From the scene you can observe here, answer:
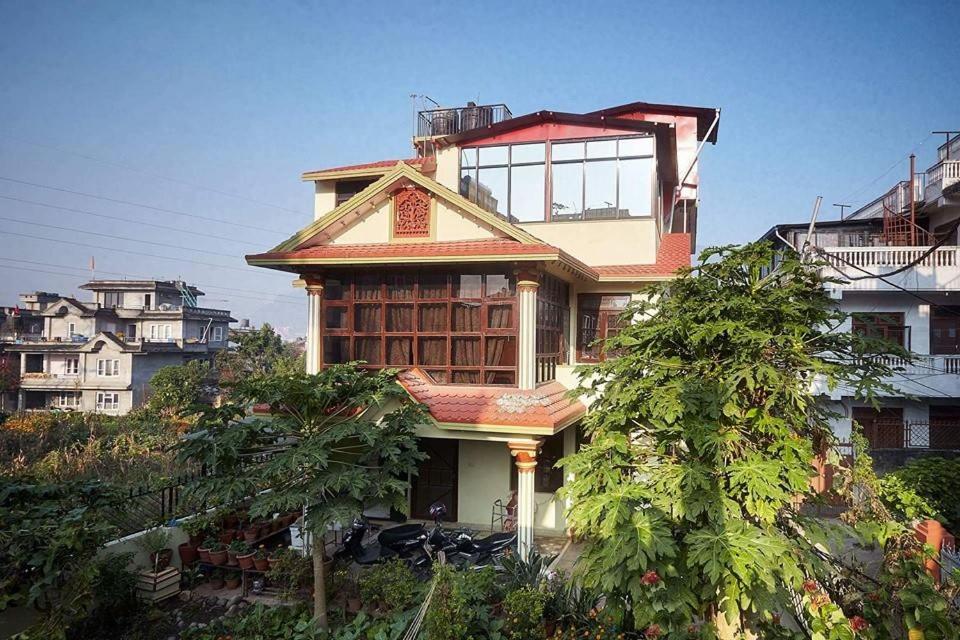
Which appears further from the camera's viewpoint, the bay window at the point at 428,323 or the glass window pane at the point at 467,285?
the glass window pane at the point at 467,285

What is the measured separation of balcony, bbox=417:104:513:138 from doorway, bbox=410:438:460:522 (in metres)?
9.30

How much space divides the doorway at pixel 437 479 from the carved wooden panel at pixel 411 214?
16.8 feet

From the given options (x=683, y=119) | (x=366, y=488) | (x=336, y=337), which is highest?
(x=683, y=119)

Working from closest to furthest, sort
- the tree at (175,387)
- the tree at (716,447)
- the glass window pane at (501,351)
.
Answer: the tree at (716,447), the glass window pane at (501,351), the tree at (175,387)

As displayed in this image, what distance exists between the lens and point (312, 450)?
26.0 feet

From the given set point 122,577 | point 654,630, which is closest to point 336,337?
point 122,577

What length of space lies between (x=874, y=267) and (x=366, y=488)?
65.1 feet

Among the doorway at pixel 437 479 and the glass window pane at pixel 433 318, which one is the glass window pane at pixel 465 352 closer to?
the glass window pane at pixel 433 318

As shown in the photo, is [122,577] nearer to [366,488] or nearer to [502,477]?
[366,488]

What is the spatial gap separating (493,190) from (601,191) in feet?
8.88

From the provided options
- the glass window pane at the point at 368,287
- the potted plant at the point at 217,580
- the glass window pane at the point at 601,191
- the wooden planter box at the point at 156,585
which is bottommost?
the potted plant at the point at 217,580

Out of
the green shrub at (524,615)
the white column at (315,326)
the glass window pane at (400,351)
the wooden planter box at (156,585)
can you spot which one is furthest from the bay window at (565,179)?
the wooden planter box at (156,585)

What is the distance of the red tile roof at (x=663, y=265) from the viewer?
13000 mm

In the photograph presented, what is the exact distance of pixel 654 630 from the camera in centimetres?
620
